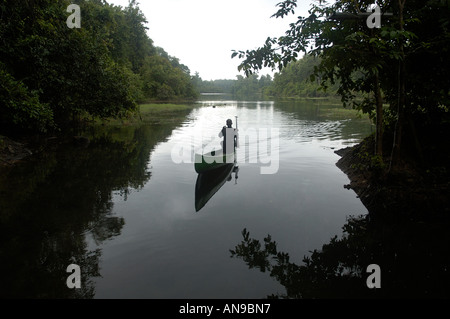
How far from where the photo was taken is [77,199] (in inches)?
383

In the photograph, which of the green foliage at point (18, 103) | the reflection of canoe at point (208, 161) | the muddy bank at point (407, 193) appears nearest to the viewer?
the muddy bank at point (407, 193)

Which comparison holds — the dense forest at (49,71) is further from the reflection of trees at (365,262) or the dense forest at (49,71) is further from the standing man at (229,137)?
the reflection of trees at (365,262)

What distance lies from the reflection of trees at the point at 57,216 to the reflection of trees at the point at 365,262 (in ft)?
11.7

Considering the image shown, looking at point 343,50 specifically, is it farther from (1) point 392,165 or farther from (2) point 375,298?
(2) point 375,298

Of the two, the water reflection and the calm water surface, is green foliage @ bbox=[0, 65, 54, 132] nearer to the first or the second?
the calm water surface

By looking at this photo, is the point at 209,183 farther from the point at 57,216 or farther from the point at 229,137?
the point at 57,216

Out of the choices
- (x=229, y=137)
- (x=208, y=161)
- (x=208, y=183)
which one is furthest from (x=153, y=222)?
(x=229, y=137)

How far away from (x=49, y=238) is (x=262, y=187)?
24.3 feet

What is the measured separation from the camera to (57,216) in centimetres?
826

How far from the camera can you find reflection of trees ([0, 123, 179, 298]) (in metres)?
5.43

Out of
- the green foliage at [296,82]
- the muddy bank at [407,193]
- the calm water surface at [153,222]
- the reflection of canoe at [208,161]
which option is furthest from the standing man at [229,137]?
the green foliage at [296,82]

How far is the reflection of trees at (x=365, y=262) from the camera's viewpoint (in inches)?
209

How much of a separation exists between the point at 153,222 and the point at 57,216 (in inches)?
111
